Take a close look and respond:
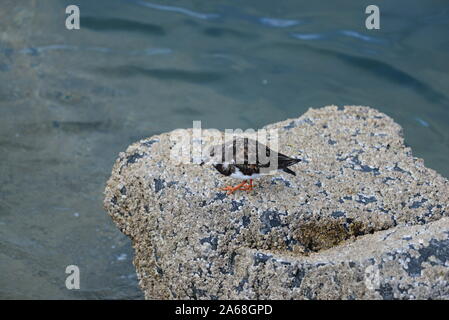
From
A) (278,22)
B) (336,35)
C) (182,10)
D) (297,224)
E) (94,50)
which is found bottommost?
(297,224)

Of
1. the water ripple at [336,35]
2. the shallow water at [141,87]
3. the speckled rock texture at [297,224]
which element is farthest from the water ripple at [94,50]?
the speckled rock texture at [297,224]

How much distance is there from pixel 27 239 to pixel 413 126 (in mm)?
6193

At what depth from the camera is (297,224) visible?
14.2 ft

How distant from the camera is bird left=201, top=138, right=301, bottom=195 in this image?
4.37m

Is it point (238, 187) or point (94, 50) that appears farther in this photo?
point (94, 50)

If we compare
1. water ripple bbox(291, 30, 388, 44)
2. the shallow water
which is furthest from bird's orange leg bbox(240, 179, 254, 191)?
water ripple bbox(291, 30, 388, 44)

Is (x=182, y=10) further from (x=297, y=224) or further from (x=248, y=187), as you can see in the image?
(x=297, y=224)

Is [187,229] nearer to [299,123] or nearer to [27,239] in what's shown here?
[299,123]

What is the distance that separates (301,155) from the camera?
5098 millimetres

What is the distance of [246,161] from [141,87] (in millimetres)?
5559

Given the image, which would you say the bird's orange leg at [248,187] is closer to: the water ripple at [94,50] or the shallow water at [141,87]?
the shallow water at [141,87]

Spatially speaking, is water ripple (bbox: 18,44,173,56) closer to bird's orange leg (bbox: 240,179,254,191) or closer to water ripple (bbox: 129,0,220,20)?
water ripple (bbox: 129,0,220,20)

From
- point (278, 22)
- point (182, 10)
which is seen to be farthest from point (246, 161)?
point (182, 10)
